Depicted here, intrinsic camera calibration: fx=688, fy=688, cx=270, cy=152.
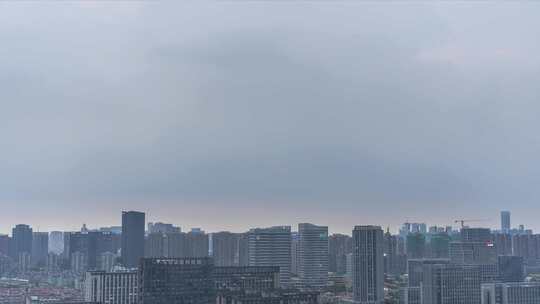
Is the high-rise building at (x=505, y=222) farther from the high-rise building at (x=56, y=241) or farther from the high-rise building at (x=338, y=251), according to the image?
the high-rise building at (x=56, y=241)

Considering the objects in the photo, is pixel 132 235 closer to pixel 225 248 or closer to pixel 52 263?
pixel 225 248

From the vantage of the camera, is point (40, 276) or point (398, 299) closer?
point (398, 299)

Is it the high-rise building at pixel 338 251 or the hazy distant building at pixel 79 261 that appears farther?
the hazy distant building at pixel 79 261

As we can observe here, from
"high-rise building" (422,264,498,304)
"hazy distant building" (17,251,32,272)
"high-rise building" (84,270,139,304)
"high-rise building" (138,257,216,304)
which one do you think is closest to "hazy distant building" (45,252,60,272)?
"hazy distant building" (17,251,32,272)

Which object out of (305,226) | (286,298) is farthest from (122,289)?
(305,226)

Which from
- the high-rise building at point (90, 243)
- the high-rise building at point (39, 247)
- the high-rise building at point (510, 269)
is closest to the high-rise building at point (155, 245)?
the high-rise building at point (90, 243)

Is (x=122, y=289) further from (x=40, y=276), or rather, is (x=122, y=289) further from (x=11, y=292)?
(x=40, y=276)
